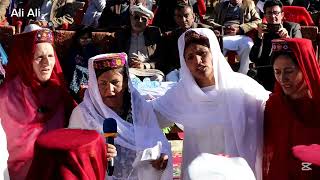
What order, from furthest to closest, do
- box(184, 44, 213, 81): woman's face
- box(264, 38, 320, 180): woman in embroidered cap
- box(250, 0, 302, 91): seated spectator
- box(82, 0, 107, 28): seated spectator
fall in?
box(82, 0, 107, 28): seated spectator
box(250, 0, 302, 91): seated spectator
box(184, 44, 213, 81): woman's face
box(264, 38, 320, 180): woman in embroidered cap

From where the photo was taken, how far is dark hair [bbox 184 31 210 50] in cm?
418

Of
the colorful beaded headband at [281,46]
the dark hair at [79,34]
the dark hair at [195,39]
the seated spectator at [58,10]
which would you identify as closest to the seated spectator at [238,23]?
the dark hair at [79,34]

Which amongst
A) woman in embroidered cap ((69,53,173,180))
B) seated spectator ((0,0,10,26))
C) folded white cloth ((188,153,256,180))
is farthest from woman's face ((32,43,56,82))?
seated spectator ((0,0,10,26))

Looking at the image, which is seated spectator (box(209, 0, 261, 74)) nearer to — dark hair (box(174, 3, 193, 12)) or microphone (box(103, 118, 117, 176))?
dark hair (box(174, 3, 193, 12))

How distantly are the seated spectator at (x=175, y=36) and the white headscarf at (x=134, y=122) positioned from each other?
3923mm

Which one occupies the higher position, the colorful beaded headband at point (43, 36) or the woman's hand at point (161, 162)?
the colorful beaded headband at point (43, 36)

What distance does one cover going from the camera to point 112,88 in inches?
159

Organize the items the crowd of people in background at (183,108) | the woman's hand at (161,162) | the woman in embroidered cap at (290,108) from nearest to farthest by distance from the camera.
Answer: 1. the woman in embroidered cap at (290,108)
2. the crowd of people in background at (183,108)
3. the woman's hand at (161,162)

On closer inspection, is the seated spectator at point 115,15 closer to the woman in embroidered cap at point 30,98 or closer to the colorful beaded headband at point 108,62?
the woman in embroidered cap at point 30,98

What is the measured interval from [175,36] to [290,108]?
14.8 feet

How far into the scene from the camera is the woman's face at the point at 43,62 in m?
4.22

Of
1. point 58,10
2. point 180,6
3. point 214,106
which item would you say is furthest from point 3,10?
point 214,106

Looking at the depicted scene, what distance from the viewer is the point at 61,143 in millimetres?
2773

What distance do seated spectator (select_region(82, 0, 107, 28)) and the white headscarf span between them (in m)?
6.57
